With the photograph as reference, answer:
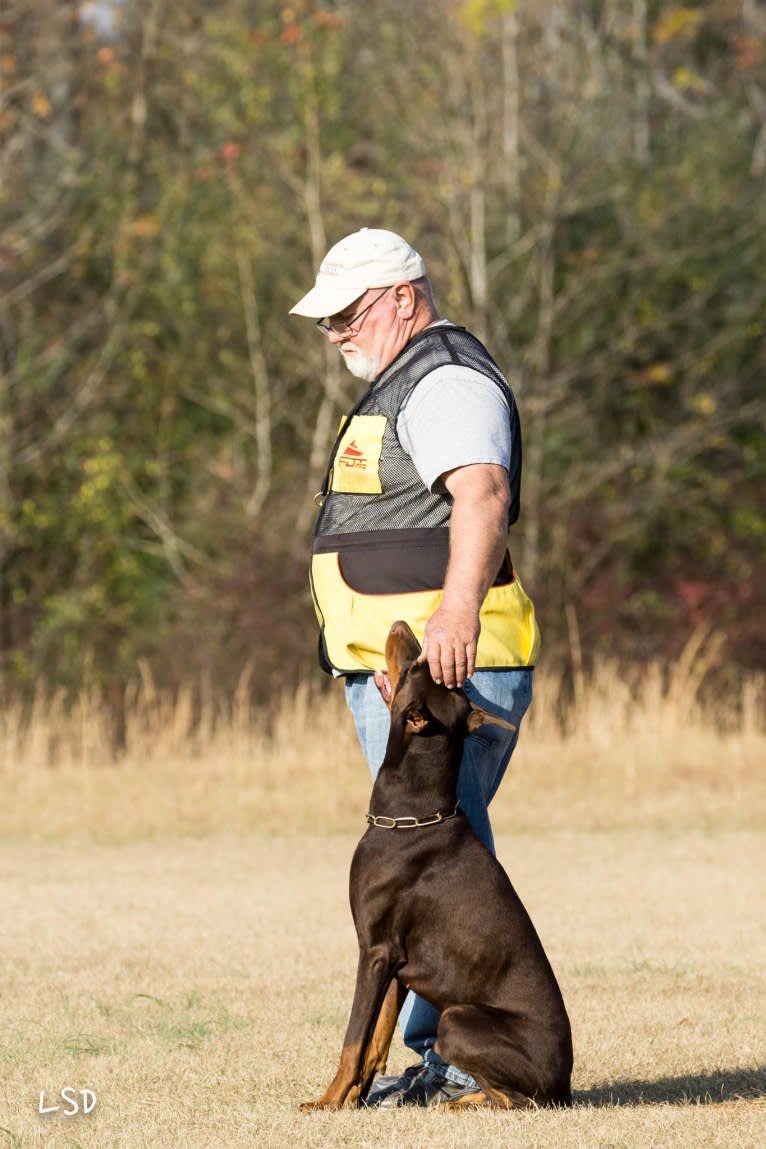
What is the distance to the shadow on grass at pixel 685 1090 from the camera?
14.9ft

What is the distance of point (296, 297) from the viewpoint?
60.8 ft

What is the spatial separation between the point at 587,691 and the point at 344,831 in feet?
13.3

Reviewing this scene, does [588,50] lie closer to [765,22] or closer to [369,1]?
[369,1]

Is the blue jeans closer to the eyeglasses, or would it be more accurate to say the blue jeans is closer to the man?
the man

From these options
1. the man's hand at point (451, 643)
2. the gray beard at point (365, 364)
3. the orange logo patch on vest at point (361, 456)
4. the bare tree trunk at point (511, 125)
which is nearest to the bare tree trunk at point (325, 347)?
the bare tree trunk at point (511, 125)

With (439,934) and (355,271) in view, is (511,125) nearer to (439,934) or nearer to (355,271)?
(355,271)

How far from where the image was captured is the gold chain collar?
428cm

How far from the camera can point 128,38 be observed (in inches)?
792

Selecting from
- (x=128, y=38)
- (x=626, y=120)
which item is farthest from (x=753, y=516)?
(x=128, y=38)

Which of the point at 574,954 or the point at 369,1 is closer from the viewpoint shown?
the point at 574,954

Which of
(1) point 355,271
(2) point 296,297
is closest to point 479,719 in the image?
(1) point 355,271

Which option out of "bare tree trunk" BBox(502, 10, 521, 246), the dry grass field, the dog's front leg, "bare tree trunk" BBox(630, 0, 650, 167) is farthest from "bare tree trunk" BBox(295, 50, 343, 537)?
the dog's front leg

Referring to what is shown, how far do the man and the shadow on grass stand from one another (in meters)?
0.40

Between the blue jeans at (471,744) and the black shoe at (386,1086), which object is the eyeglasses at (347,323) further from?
the black shoe at (386,1086)
